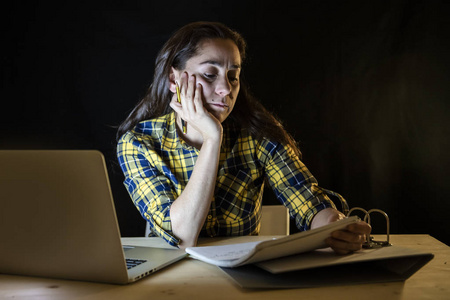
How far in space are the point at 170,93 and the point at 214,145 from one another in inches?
17.6

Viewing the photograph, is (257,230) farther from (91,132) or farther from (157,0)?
(157,0)

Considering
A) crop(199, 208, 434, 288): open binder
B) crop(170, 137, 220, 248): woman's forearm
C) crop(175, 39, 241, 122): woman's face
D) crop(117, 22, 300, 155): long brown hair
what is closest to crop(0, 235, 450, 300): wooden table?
crop(199, 208, 434, 288): open binder

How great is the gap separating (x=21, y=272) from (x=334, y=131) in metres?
1.94

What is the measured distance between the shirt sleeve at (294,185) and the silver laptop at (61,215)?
0.73 meters

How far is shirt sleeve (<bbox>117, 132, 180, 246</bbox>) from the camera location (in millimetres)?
1375

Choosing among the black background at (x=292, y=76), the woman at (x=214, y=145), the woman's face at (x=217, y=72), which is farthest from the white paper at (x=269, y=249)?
the black background at (x=292, y=76)

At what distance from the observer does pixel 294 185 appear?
164cm

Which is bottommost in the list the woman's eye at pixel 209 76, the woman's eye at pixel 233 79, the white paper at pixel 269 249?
the white paper at pixel 269 249

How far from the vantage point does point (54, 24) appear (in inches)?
99.4

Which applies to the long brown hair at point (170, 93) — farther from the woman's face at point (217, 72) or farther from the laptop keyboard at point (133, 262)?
the laptop keyboard at point (133, 262)

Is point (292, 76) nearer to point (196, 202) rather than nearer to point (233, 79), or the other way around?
point (233, 79)

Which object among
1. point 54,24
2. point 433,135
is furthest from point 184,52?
point 433,135

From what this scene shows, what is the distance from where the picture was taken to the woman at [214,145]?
1543 millimetres

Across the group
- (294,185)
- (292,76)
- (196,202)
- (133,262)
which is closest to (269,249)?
(133,262)
